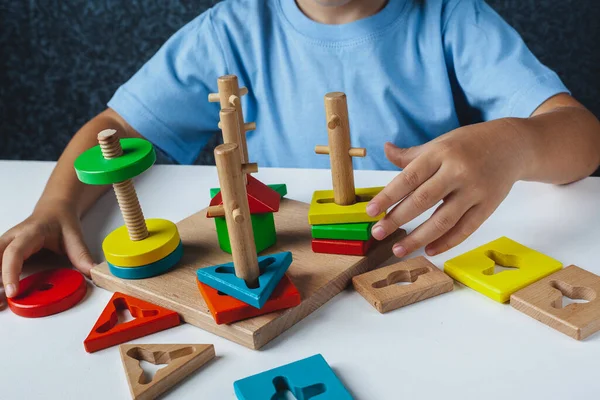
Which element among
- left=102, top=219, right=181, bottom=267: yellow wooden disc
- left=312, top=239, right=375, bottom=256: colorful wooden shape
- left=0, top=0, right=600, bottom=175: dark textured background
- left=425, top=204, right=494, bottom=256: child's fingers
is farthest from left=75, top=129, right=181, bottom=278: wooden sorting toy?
left=0, top=0, right=600, bottom=175: dark textured background

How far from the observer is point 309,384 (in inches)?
16.9

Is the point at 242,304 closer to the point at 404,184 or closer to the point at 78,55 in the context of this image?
the point at 404,184

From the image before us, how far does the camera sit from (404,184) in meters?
0.57

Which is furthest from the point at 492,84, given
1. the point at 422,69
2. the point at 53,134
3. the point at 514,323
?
the point at 53,134

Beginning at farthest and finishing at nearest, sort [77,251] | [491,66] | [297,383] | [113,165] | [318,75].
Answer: [318,75] < [491,66] < [77,251] < [113,165] < [297,383]

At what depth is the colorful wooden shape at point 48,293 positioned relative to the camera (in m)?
0.56

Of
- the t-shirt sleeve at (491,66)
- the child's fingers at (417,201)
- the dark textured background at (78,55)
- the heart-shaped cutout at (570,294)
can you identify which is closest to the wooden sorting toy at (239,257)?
the child's fingers at (417,201)

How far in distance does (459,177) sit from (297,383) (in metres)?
0.25

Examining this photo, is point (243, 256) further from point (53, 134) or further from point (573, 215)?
point (53, 134)

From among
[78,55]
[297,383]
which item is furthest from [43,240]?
[78,55]

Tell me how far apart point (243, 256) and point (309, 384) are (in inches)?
4.8

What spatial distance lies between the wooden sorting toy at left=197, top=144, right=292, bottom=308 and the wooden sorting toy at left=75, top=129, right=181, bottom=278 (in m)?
0.07

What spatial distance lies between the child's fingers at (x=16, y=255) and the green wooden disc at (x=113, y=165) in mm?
140

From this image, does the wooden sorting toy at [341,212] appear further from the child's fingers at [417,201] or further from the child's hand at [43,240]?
the child's hand at [43,240]
